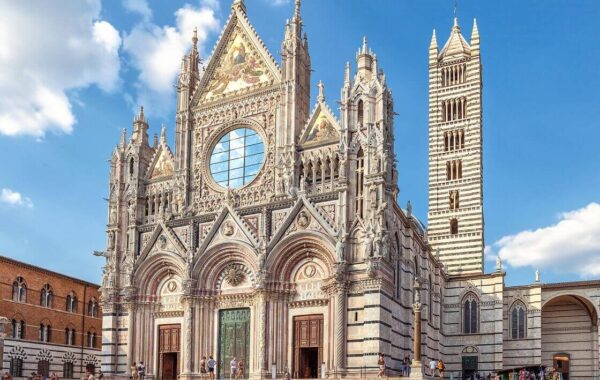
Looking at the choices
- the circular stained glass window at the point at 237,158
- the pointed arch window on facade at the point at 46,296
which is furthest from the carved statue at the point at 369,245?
the pointed arch window on facade at the point at 46,296

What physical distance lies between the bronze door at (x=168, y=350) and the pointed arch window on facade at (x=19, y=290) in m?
11.2

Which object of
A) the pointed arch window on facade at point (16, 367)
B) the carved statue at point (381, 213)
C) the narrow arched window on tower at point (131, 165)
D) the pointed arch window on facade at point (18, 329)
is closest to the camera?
the carved statue at point (381, 213)

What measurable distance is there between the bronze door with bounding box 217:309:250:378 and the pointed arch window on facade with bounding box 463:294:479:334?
1831 centimetres

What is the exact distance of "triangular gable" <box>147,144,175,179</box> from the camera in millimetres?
39963

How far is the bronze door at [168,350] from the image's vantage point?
37.3 metres

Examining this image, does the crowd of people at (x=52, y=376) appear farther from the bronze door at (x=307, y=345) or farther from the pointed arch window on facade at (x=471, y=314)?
the pointed arch window on facade at (x=471, y=314)

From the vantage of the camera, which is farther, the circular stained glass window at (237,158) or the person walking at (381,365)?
the circular stained glass window at (237,158)

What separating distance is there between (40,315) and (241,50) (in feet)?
67.6

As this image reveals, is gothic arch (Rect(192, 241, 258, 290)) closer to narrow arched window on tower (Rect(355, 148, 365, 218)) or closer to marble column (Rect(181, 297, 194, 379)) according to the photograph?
marble column (Rect(181, 297, 194, 379))

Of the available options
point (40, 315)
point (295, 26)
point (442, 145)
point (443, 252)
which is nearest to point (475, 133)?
point (442, 145)

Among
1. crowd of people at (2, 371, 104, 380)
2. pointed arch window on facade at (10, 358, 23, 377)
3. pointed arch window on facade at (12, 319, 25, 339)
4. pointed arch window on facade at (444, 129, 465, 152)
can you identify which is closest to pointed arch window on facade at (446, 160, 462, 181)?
pointed arch window on facade at (444, 129, 465, 152)

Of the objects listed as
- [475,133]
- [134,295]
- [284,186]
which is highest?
[475,133]

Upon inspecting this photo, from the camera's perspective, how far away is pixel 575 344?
163 ft

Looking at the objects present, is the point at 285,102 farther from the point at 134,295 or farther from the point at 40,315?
the point at 40,315
